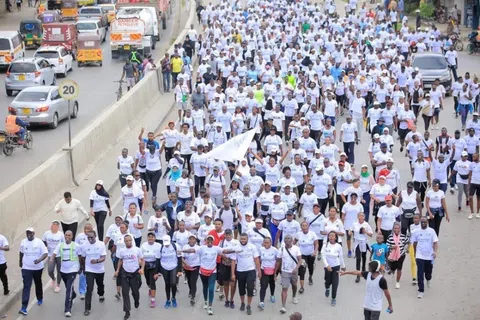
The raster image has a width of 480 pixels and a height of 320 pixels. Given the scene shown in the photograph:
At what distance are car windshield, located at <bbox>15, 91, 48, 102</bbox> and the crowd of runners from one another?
4.27 m

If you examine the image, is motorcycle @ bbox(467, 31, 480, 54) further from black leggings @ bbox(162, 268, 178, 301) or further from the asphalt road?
black leggings @ bbox(162, 268, 178, 301)

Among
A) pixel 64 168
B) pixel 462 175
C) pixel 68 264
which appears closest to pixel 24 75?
pixel 64 168

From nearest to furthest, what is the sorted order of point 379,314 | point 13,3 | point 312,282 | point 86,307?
1. point 379,314
2. point 86,307
3. point 312,282
4. point 13,3

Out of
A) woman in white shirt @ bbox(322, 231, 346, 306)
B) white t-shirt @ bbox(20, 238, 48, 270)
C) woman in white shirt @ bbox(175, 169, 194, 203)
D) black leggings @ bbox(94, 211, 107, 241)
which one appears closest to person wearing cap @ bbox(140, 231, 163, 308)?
white t-shirt @ bbox(20, 238, 48, 270)

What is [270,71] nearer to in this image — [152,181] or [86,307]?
[152,181]

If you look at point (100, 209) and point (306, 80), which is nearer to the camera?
point (100, 209)

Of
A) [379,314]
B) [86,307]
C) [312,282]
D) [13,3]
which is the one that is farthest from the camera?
[13,3]

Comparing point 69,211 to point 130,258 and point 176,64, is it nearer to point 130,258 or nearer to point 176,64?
point 130,258

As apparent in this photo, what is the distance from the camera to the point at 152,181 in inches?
863

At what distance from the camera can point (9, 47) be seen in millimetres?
43188

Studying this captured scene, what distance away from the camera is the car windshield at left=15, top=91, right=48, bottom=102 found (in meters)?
30.8

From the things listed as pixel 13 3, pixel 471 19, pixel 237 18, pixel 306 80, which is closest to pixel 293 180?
pixel 306 80

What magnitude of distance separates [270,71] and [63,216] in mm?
13916

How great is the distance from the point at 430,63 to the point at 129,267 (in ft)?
72.0
